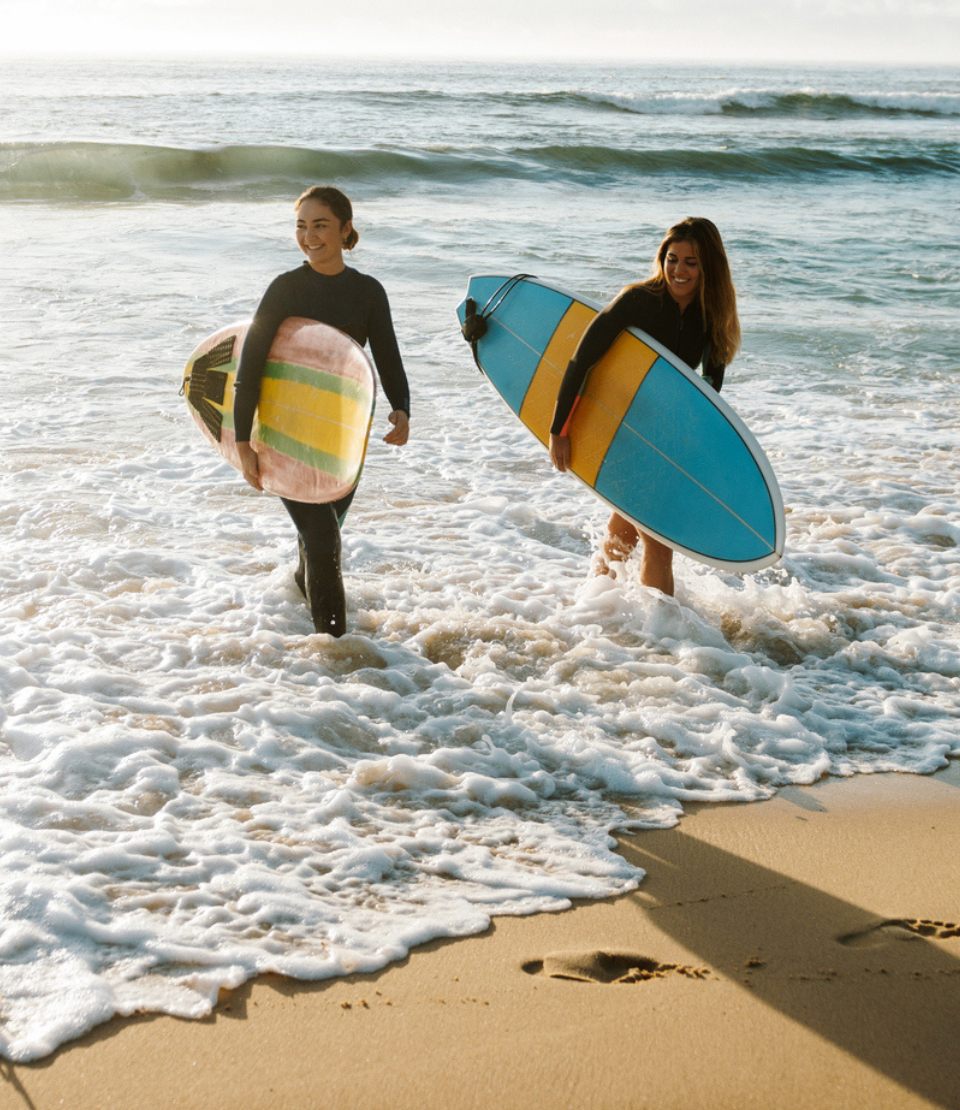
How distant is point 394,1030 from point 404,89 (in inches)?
1574

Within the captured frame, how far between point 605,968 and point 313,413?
87.1 inches

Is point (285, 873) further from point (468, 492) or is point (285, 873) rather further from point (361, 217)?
point (361, 217)

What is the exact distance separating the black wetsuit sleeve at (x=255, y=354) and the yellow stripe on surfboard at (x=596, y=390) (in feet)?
4.49

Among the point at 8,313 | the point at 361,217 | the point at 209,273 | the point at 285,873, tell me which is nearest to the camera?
the point at 285,873

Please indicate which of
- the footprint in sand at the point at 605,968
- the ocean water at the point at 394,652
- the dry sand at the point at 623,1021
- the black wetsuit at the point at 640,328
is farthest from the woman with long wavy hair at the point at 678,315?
the footprint in sand at the point at 605,968

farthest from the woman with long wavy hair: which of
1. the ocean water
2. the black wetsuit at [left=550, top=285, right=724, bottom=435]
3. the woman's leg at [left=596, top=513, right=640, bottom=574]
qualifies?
the ocean water

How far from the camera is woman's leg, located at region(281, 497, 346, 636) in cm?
362

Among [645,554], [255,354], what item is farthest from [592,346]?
[255,354]

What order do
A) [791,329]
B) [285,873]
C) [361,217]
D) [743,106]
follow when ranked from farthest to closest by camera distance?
[743,106] → [361,217] → [791,329] → [285,873]

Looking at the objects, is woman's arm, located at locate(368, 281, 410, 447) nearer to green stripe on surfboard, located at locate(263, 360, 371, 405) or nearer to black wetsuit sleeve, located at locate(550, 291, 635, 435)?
green stripe on surfboard, located at locate(263, 360, 371, 405)

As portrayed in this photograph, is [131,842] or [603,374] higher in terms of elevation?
[603,374]

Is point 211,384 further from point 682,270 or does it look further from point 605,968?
point 605,968

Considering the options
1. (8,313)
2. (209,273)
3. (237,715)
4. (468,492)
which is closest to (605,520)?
(468,492)

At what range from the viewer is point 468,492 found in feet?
19.4
